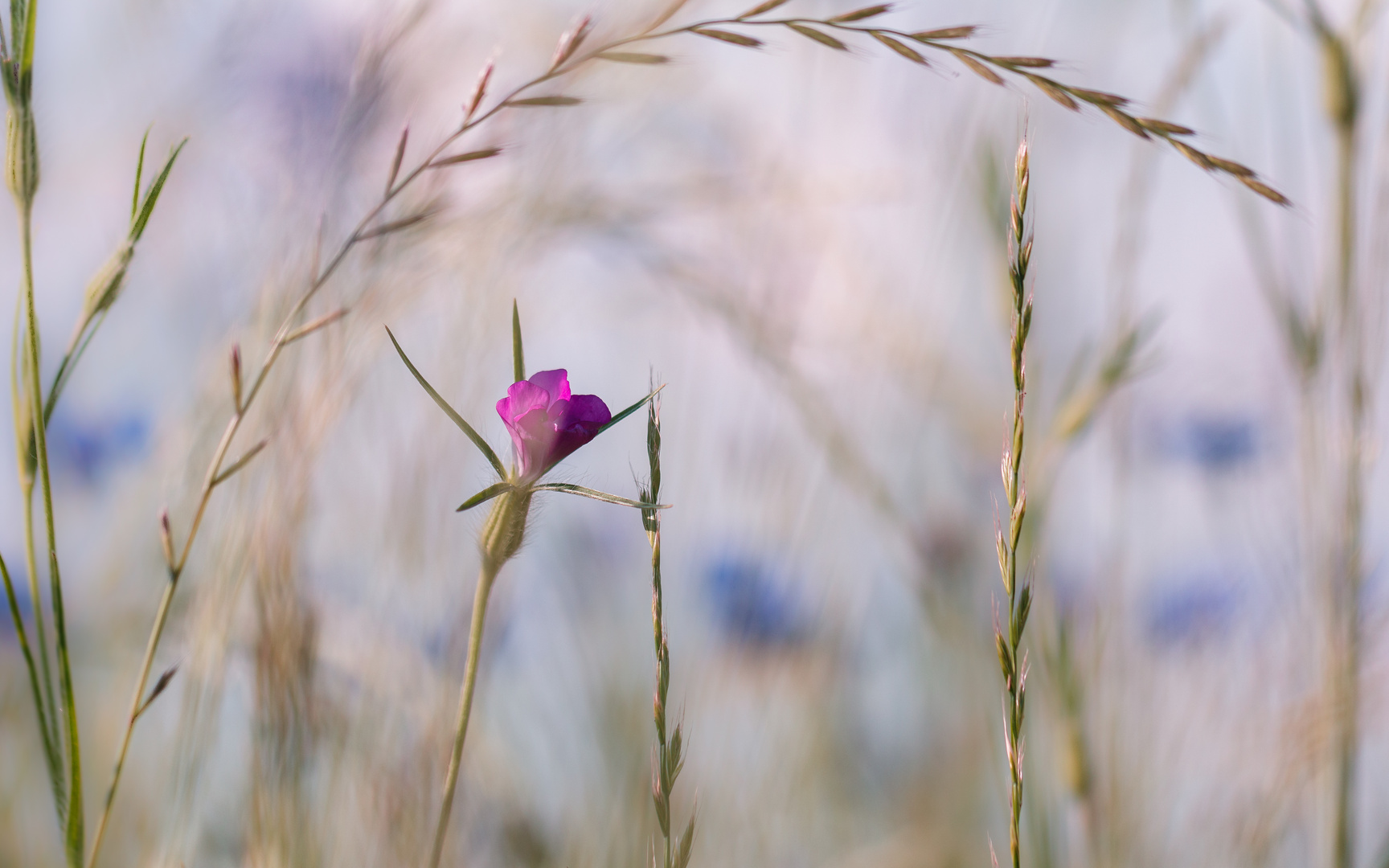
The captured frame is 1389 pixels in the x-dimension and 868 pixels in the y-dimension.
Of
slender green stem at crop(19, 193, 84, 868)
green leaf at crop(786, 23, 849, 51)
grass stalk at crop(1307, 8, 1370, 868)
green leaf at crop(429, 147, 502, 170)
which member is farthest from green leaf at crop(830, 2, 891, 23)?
grass stalk at crop(1307, 8, 1370, 868)

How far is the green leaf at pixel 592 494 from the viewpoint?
0.25 m

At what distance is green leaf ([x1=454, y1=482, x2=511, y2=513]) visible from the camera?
0.27 meters

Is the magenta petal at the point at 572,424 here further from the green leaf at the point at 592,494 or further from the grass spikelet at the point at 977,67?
the grass spikelet at the point at 977,67

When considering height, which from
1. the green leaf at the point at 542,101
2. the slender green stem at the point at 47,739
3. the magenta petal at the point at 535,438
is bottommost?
the slender green stem at the point at 47,739

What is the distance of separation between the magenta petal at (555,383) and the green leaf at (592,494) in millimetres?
29

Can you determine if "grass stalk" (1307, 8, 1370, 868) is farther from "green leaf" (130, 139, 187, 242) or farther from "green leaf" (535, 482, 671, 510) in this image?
"green leaf" (130, 139, 187, 242)

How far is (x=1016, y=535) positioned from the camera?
0.31 m

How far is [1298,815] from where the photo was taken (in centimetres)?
68

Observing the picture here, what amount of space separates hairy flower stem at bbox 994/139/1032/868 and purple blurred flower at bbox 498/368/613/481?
13 centimetres

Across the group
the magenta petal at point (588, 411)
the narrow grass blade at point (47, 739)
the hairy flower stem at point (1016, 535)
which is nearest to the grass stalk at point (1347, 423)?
→ the hairy flower stem at point (1016, 535)

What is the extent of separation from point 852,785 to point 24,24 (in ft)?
2.77

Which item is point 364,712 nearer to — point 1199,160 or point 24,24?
point 24,24

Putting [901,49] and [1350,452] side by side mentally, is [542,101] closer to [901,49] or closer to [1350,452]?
[901,49]

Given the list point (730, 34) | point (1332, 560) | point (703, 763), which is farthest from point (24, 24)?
point (1332, 560)
